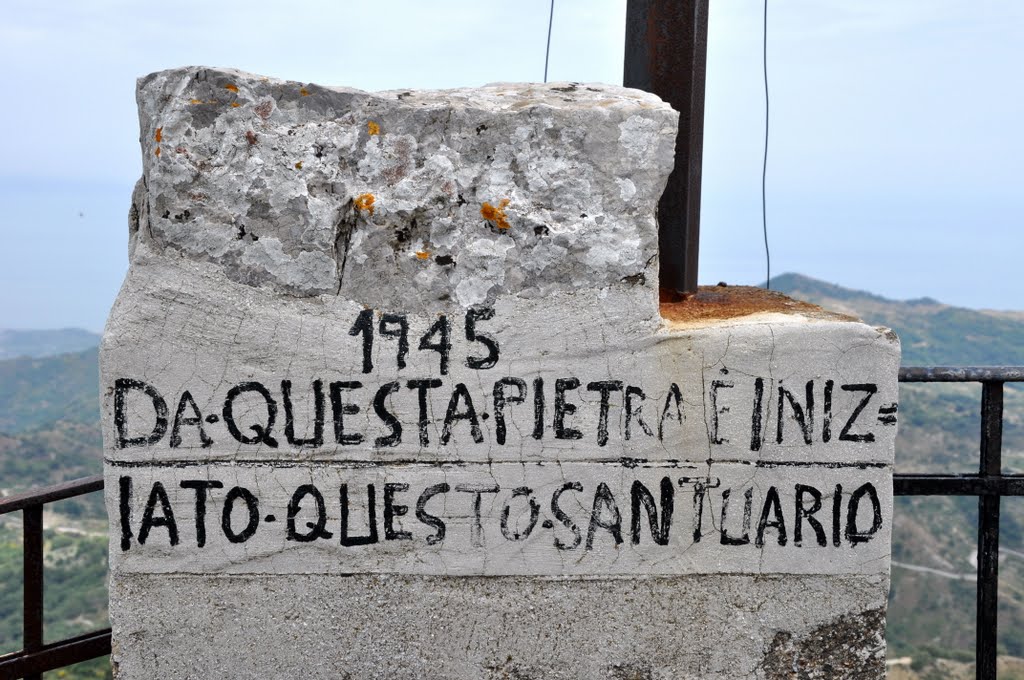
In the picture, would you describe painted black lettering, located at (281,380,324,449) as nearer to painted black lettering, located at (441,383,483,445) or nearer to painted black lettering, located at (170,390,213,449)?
painted black lettering, located at (170,390,213,449)

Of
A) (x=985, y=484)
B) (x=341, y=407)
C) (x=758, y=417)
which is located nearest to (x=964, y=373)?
(x=985, y=484)

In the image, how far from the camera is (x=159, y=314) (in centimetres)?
253

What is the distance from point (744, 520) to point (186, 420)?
4.90 feet

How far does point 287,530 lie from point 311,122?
3.47 ft

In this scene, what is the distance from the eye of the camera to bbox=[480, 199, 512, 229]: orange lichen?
2504 mm

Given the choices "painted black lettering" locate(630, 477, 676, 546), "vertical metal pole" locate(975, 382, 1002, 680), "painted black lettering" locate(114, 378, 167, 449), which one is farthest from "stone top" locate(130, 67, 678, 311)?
"vertical metal pole" locate(975, 382, 1002, 680)

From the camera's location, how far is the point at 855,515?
2691 mm

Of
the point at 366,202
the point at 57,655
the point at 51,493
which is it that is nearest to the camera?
the point at 366,202

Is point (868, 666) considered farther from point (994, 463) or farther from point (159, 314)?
point (159, 314)

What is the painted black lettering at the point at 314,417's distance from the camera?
8.40 ft

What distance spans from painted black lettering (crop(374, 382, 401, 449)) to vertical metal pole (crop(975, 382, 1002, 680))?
5.92 feet

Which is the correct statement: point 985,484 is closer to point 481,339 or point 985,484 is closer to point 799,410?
point 799,410

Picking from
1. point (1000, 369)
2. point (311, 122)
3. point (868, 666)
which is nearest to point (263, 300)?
point (311, 122)

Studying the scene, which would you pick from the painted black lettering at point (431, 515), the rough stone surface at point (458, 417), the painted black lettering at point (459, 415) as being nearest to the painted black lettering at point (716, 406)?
the rough stone surface at point (458, 417)
